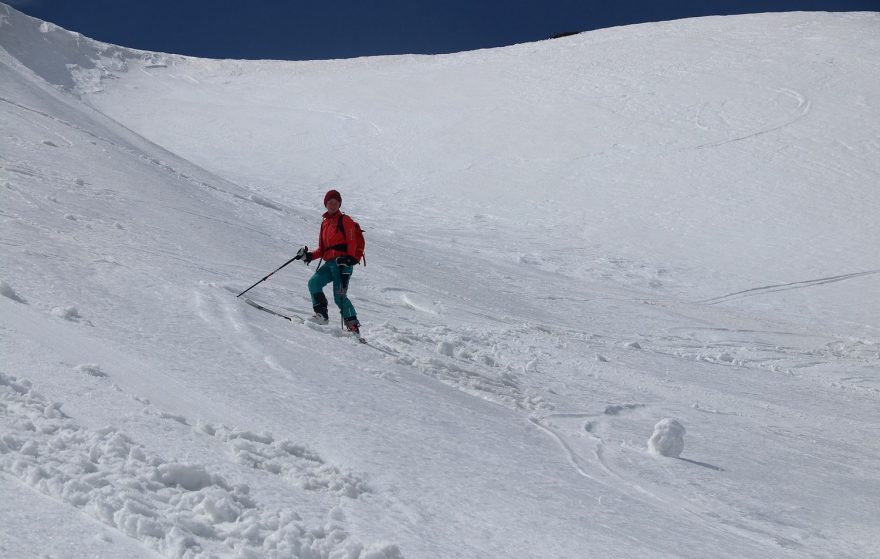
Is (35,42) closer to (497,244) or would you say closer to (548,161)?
(548,161)

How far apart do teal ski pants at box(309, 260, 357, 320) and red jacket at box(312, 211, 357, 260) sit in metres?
0.12

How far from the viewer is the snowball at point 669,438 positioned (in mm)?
6168

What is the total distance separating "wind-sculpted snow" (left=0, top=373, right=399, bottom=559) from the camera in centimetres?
318

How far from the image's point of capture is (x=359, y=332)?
312 inches

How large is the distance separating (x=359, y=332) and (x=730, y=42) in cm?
3210

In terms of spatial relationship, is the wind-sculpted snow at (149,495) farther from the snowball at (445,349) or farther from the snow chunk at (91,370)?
the snowball at (445,349)

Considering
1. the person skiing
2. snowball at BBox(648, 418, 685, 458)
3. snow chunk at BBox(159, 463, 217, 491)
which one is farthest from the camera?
the person skiing

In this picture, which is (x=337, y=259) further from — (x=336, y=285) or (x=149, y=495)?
(x=149, y=495)

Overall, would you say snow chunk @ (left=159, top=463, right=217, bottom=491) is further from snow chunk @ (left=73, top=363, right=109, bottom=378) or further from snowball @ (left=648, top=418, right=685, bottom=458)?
snowball @ (left=648, top=418, right=685, bottom=458)

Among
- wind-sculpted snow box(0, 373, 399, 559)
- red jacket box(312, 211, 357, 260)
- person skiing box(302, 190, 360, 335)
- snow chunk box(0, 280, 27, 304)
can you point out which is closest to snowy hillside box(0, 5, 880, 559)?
wind-sculpted snow box(0, 373, 399, 559)

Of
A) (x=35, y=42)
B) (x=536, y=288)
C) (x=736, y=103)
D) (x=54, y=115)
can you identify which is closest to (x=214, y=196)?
(x=54, y=115)

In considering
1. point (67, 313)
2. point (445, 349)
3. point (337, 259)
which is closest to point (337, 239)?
point (337, 259)

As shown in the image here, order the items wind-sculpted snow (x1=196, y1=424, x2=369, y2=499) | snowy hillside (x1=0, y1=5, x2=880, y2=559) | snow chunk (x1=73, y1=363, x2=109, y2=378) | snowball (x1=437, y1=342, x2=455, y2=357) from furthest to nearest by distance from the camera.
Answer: snowball (x1=437, y1=342, x2=455, y2=357) < snow chunk (x1=73, y1=363, x2=109, y2=378) < wind-sculpted snow (x1=196, y1=424, x2=369, y2=499) < snowy hillside (x1=0, y1=5, x2=880, y2=559)

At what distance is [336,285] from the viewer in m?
7.93
